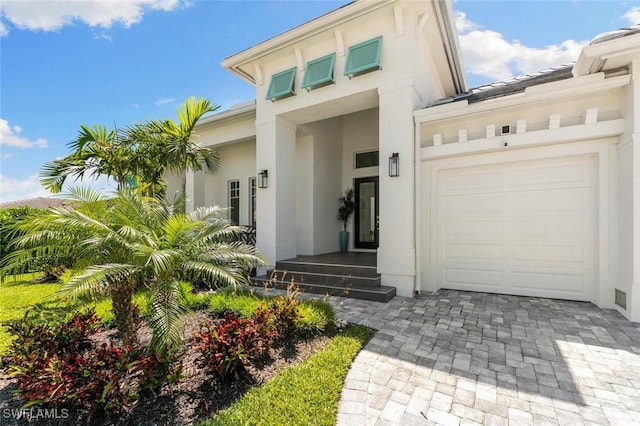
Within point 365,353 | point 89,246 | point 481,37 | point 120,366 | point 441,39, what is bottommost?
point 365,353

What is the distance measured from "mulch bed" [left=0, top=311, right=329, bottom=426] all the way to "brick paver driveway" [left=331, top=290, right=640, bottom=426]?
95cm

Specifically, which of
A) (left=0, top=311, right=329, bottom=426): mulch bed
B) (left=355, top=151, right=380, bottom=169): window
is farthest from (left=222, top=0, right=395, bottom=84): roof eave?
(left=0, top=311, right=329, bottom=426): mulch bed

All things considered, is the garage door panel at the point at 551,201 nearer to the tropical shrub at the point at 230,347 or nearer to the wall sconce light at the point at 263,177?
the tropical shrub at the point at 230,347

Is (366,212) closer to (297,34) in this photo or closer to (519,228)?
(519,228)

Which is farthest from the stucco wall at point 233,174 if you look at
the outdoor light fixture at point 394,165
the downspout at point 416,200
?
the downspout at point 416,200

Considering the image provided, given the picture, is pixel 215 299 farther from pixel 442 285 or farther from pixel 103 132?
pixel 103 132

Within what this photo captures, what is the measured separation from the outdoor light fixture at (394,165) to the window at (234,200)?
22.5 ft

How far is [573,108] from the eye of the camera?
203 inches

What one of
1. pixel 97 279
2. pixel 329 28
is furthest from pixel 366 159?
pixel 97 279

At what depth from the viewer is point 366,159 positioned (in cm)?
957

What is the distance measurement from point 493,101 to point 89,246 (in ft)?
23.0

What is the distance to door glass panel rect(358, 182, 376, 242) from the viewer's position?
9320 mm

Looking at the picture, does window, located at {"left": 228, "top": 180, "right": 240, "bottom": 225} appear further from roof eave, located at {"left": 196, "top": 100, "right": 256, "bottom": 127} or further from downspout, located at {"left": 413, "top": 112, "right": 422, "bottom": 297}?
downspout, located at {"left": 413, "top": 112, "right": 422, "bottom": 297}

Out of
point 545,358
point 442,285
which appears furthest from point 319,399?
point 442,285
